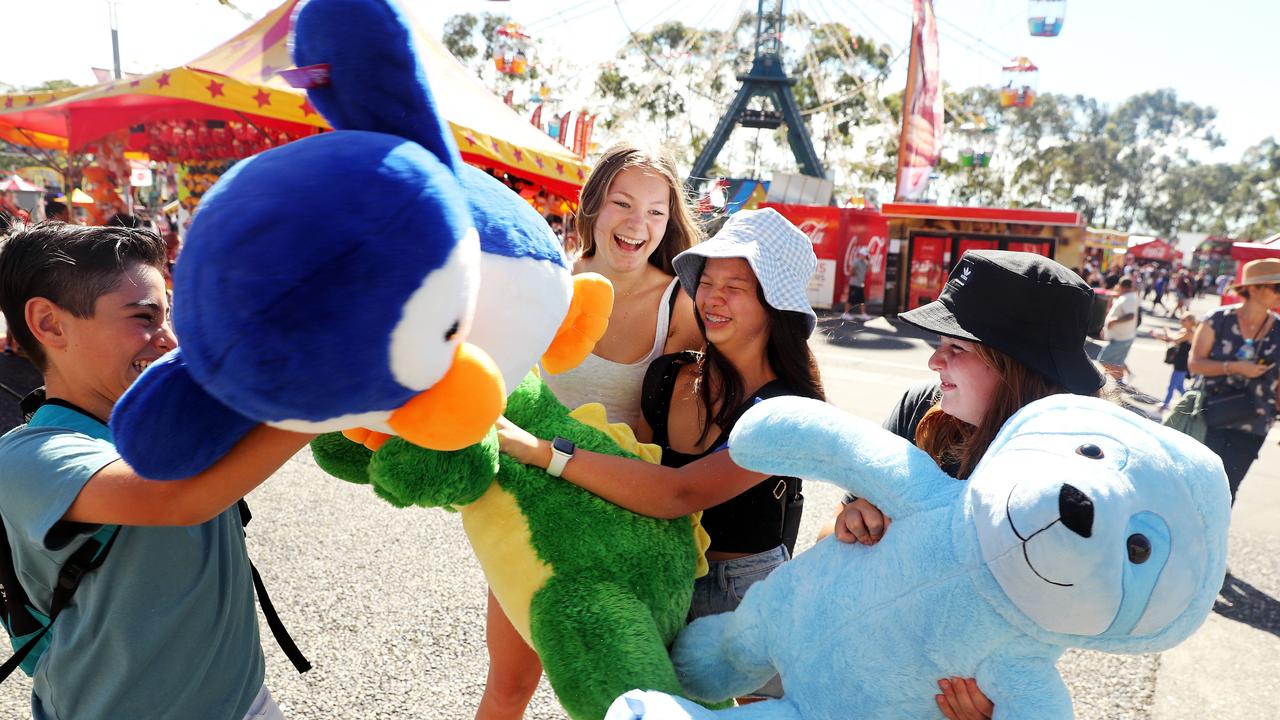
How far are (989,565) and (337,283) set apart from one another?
0.86m

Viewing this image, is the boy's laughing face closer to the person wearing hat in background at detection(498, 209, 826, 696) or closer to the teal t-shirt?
the teal t-shirt

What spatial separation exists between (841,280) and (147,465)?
660 inches

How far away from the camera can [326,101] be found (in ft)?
2.84

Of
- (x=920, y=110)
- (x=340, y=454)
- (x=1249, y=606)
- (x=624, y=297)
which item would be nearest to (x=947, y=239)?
(x=920, y=110)

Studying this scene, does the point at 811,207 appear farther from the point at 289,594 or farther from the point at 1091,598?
the point at 1091,598

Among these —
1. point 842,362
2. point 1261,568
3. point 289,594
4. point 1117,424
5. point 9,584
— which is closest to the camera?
point 1117,424

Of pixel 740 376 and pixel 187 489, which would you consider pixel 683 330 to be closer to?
pixel 740 376

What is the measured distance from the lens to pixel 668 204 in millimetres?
2135

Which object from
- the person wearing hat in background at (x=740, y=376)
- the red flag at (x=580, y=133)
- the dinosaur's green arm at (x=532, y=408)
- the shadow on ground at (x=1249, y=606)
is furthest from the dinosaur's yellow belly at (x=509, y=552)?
the red flag at (x=580, y=133)

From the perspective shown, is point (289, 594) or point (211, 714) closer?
point (211, 714)

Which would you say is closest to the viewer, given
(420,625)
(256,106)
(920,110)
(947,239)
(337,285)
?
(337,285)

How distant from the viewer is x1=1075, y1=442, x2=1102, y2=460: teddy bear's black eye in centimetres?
95

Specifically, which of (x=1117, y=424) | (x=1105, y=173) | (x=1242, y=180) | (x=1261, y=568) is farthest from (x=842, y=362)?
(x=1242, y=180)

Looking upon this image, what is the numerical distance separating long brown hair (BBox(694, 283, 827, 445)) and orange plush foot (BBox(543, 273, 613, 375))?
1.55ft
